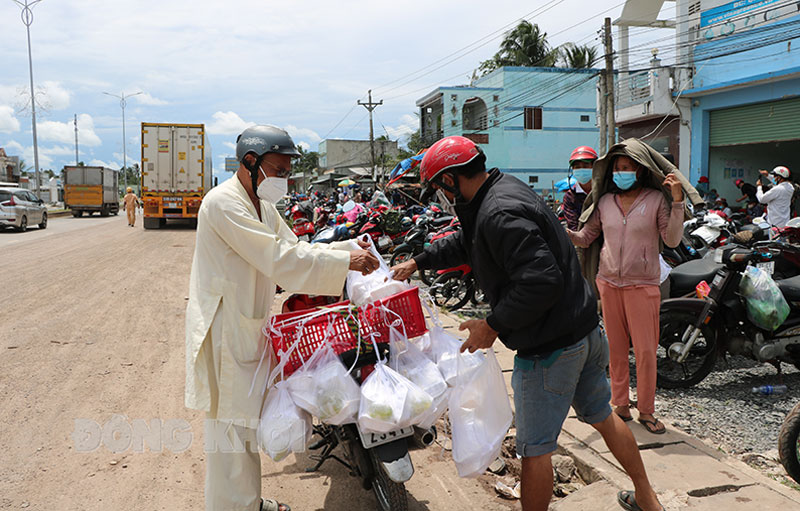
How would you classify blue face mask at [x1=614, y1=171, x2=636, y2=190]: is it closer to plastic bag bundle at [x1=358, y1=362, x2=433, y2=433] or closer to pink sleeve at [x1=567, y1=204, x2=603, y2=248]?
pink sleeve at [x1=567, y1=204, x2=603, y2=248]

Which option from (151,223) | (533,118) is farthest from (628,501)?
(533,118)

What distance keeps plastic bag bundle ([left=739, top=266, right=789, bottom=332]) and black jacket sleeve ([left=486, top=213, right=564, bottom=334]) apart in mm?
2975

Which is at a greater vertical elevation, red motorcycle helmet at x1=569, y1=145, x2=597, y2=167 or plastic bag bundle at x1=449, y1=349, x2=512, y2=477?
red motorcycle helmet at x1=569, y1=145, x2=597, y2=167

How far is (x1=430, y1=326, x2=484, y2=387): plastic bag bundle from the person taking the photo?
2715 millimetres

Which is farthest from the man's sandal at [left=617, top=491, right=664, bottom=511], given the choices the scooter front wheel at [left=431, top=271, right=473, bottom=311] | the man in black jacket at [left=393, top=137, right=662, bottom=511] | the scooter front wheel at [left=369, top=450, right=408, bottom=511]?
the scooter front wheel at [left=431, top=271, right=473, bottom=311]

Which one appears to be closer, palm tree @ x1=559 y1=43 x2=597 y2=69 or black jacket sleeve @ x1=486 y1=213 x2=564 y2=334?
black jacket sleeve @ x1=486 y1=213 x2=564 y2=334

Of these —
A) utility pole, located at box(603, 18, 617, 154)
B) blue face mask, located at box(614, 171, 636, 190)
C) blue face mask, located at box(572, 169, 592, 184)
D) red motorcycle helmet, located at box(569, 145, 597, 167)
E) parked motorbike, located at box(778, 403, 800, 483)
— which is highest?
utility pole, located at box(603, 18, 617, 154)

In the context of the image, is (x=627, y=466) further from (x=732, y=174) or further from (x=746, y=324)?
(x=732, y=174)

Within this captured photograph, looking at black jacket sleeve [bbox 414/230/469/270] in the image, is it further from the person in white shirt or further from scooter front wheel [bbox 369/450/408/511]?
the person in white shirt

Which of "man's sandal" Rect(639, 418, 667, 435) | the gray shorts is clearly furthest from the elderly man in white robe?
"man's sandal" Rect(639, 418, 667, 435)

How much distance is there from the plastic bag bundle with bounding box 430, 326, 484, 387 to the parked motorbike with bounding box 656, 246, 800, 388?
8.35 ft

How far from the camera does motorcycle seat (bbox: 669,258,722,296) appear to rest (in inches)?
195

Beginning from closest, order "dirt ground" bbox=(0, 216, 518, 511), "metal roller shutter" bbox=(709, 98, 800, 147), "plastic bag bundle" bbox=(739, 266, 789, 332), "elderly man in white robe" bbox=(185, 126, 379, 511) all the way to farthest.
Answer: "elderly man in white robe" bbox=(185, 126, 379, 511)
"dirt ground" bbox=(0, 216, 518, 511)
"plastic bag bundle" bbox=(739, 266, 789, 332)
"metal roller shutter" bbox=(709, 98, 800, 147)

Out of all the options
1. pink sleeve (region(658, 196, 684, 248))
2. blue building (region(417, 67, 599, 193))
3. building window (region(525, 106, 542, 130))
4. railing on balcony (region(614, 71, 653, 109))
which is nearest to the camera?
pink sleeve (region(658, 196, 684, 248))
